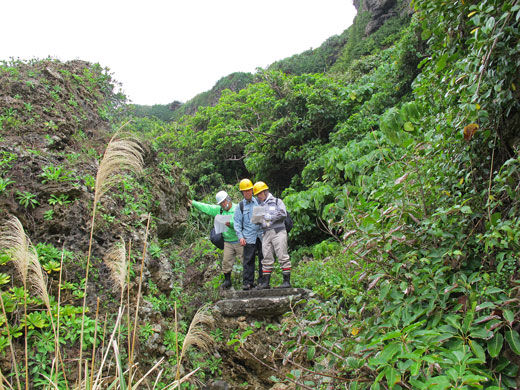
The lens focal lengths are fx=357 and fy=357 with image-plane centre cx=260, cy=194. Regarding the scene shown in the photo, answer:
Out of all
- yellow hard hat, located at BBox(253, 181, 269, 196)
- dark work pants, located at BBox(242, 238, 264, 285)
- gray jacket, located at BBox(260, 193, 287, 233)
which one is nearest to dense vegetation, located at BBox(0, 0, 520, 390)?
dark work pants, located at BBox(242, 238, 264, 285)

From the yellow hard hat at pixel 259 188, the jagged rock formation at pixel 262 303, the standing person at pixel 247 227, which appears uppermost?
the yellow hard hat at pixel 259 188

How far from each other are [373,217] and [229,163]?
38.0 feet

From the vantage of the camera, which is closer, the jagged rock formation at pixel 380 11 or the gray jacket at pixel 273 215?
the gray jacket at pixel 273 215

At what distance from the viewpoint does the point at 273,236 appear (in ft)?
17.4

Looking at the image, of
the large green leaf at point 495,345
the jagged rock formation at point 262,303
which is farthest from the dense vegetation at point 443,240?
the jagged rock formation at point 262,303

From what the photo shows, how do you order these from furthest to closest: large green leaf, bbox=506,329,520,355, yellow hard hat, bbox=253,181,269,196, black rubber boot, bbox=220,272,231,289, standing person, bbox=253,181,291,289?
black rubber boot, bbox=220,272,231,289
yellow hard hat, bbox=253,181,269,196
standing person, bbox=253,181,291,289
large green leaf, bbox=506,329,520,355

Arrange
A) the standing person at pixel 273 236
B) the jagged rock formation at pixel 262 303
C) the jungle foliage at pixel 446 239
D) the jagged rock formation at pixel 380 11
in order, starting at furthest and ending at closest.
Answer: the jagged rock formation at pixel 380 11
the standing person at pixel 273 236
the jagged rock formation at pixel 262 303
the jungle foliage at pixel 446 239

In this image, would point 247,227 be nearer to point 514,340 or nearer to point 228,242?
point 228,242

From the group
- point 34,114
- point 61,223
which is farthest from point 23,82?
point 61,223

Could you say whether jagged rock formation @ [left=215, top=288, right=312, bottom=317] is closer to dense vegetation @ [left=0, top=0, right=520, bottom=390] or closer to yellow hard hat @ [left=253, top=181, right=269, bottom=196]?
dense vegetation @ [left=0, top=0, right=520, bottom=390]

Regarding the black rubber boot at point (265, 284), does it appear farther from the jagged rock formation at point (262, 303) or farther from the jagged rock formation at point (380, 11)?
the jagged rock formation at point (380, 11)

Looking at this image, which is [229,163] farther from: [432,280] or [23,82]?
[432,280]

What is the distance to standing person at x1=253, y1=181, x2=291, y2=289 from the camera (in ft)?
17.2

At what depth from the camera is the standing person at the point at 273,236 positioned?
5.25 meters
